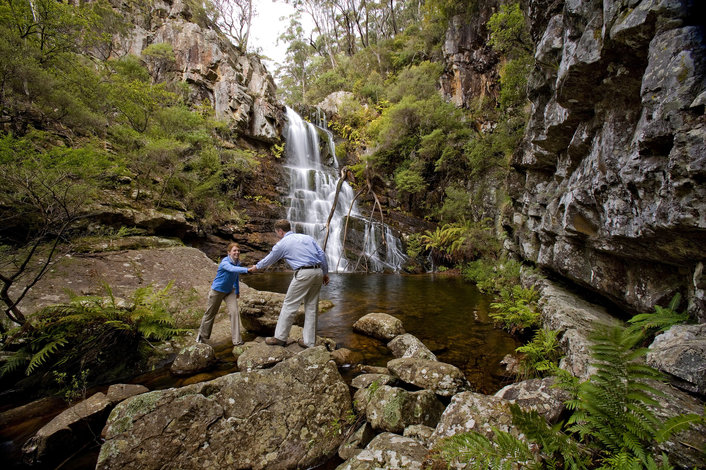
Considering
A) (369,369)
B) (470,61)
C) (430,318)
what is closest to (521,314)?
(430,318)

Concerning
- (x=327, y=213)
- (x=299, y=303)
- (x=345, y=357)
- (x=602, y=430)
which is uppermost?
(x=327, y=213)

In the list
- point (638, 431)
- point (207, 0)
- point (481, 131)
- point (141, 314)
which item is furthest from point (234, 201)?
point (207, 0)

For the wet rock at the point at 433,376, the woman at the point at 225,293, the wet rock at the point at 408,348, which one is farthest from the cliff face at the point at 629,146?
the woman at the point at 225,293

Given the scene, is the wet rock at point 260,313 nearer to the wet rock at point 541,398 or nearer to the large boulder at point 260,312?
the large boulder at point 260,312

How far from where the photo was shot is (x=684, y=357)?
2.38m

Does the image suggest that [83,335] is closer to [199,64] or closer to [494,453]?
[494,453]

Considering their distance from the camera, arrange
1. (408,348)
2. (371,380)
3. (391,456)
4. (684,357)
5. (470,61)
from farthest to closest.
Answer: (470,61), (408,348), (371,380), (684,357), (391,456)

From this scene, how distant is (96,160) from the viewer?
675cm

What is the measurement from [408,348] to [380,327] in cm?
95

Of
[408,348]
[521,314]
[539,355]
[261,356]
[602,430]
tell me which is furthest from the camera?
[521,314]

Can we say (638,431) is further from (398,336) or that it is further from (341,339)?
(341,339)

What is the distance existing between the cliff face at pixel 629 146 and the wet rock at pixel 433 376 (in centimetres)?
279


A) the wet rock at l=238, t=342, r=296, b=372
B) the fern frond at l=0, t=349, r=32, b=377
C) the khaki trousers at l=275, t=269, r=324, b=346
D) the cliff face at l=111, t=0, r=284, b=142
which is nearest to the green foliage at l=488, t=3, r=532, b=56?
the khaki trousers at l=275, t=269, r=324, b=346

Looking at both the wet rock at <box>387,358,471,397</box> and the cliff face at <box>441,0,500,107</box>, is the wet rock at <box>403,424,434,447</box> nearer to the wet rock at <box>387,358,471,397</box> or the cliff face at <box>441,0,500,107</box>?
the wet rock at <box>387,358,471,397</box>
